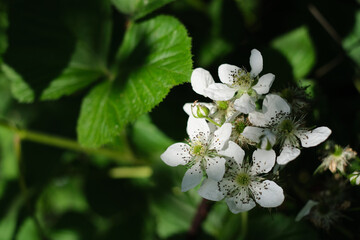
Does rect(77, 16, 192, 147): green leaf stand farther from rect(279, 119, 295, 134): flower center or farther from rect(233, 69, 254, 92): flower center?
rect(279, 119, 295, 134): flower center

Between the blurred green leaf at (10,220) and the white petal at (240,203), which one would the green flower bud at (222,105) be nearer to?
the white petal at (240,203)

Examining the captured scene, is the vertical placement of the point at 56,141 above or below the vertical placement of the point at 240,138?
below

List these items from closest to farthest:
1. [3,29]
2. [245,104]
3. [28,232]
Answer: [245,104] → [3,29] → [28,232]

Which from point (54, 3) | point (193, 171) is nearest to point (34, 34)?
point (54, 3)

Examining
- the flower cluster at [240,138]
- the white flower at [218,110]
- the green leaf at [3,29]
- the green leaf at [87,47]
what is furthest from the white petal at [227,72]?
the green leaf at [3,29]

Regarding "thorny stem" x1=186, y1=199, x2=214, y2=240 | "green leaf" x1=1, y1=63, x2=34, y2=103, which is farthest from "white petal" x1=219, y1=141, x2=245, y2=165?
"green leaf" x1=1, y1=63, x2=34, y2=103

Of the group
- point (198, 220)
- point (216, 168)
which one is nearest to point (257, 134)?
point (216, 168)

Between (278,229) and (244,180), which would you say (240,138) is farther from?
(278,229)
